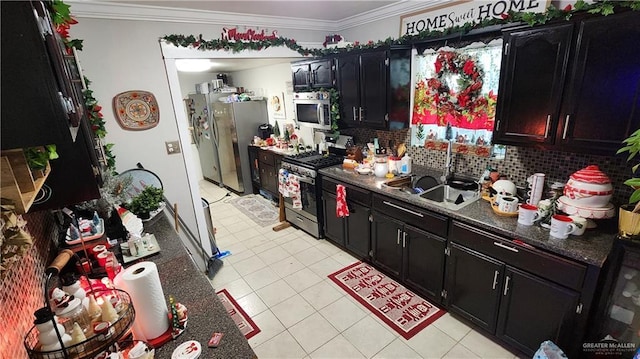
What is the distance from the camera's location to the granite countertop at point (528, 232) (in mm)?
1633

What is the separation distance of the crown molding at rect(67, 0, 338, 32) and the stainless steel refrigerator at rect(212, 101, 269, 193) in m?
2.16

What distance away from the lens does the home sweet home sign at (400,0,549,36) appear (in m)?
2.21

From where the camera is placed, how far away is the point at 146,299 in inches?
47.5

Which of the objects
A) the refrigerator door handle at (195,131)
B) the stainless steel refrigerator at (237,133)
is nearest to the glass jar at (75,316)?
the stainless steel refrigerator at (237,133)

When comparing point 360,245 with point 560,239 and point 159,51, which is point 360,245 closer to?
point 560,239

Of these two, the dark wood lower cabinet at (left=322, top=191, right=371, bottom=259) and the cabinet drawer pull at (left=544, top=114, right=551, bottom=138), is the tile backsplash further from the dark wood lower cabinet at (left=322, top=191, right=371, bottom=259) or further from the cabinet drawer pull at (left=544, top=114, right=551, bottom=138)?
the dark wood lower cabinet at (left=322, top=191, right=371, bottom=259)

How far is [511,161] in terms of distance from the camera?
2.48 metres

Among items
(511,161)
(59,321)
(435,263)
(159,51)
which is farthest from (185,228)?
(511,161)

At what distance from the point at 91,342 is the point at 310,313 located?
6.05 feet

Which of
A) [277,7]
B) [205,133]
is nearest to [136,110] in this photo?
[277,7]

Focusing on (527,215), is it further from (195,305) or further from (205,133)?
(205,133)

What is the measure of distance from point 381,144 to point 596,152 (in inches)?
79.6

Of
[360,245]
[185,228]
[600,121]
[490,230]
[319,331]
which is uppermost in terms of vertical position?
[600,121]

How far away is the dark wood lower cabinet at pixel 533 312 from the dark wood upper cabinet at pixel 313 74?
8.65 feet
